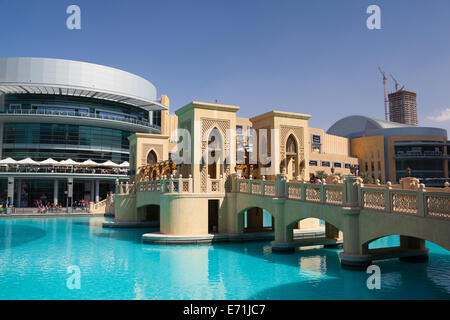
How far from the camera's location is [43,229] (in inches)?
1163

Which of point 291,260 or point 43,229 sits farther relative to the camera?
point 43,229

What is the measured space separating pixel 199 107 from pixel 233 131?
108 inches

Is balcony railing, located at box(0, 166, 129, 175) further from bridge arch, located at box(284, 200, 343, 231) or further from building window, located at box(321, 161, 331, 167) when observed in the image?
building window, located at box(321, 161, 331, 167)

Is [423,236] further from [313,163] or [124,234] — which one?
[313,163]

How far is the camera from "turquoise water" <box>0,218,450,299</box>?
12.1 m

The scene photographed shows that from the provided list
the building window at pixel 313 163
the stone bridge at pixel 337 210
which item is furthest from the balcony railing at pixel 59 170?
the building window at pixel 313 163

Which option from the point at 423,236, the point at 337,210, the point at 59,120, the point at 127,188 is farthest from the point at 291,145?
the point at 59,120

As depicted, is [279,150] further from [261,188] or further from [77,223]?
[77,223]

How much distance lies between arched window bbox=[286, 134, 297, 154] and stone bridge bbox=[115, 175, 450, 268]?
4064 mm

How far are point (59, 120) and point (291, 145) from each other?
119 feet

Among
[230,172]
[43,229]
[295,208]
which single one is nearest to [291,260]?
[295,208]

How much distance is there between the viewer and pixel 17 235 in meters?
26.2

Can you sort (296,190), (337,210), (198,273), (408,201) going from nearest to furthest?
(408,201) < (198,273) < (337,210) < (296,190)
